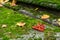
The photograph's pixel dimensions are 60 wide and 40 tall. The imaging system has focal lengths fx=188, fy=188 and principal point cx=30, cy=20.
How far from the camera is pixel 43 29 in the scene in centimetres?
386

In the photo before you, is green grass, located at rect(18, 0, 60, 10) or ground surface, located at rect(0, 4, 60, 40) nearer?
ground surface, located at rect(0, 4, 60, 40)

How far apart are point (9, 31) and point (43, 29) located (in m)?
0.70

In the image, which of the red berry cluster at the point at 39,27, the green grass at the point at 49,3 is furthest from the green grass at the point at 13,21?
the green grass at the point at 49,3

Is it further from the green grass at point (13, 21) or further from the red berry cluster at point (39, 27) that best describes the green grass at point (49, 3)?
the red berry cluster at point (39, 27)

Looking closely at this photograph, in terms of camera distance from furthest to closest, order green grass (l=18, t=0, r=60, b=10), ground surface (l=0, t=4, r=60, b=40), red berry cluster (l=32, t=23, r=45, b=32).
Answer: green grass (l=18, t=0, r=60, b=10), red berry cluster (l=32, t=23, r=45, b=32), ground surface (l=0, t=4, r=60, b=40)

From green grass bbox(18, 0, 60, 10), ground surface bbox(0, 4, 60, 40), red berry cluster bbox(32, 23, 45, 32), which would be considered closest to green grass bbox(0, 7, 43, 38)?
ground surface bbox(0, 4, 60, 40)

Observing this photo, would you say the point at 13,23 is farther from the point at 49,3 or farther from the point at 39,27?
the point at 49,3

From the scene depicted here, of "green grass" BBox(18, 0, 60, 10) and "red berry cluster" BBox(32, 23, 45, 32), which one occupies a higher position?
"green grass" BBox(18, 0, 60, 10)

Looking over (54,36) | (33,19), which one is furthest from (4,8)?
(54,36)

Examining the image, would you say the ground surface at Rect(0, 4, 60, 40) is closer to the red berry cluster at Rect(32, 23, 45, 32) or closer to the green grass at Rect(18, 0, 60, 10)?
the red berry cluster at Rect(32, 23, 45, 32)

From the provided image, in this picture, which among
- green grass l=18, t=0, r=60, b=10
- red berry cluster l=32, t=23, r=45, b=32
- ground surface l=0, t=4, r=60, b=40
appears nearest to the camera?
ground surface l=0, t=4, r=60, b=40

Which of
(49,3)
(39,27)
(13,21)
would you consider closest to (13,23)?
(13,21)

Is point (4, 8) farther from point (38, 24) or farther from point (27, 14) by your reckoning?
point (38, 24)

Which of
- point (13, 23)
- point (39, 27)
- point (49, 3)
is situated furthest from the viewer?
point (49, 3)
